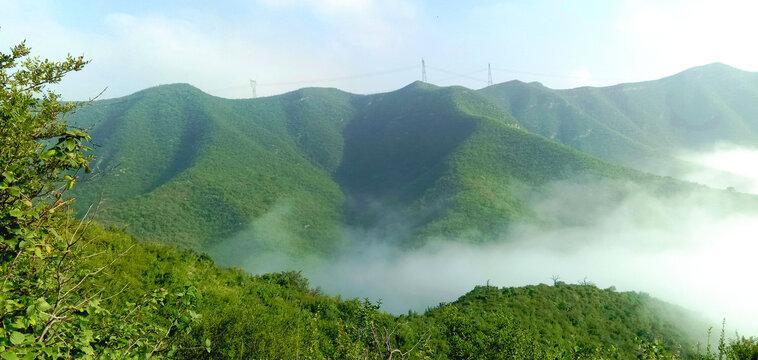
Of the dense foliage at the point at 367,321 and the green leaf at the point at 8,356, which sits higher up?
the green leaf at the point at 8,356

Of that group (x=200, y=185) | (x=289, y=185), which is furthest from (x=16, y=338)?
(x=289, y=185)

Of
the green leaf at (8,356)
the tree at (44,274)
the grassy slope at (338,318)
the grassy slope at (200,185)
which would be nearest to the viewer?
the green leaf at (8,356)

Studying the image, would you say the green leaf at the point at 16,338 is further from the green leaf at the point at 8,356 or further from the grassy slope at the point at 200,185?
the grassy slope at the point at 200,185

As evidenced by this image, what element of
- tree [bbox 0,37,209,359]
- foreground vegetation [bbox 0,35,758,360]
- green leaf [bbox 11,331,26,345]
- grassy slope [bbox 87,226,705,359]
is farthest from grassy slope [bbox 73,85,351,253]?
green leaf [bbox 11,331,26,345]

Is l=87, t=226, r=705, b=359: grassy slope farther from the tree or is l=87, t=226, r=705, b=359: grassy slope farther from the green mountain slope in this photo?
the green mountain slope

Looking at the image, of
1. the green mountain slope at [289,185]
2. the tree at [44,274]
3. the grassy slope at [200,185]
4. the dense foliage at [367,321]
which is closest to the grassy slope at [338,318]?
the dense foliage at [367,321]

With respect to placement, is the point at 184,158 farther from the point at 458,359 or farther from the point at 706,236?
the point at 706,236

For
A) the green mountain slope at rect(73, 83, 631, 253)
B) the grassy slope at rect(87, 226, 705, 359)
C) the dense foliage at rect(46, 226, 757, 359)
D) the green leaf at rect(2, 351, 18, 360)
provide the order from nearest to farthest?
the green leaf at rect(2, 351, 18, 360) < the dense foliage at rect(46, 226, 757, 359) < the grassy slope at rect(87, 226, 705, 359) < the green mountain slope at rect(73, 83, 631, 253)

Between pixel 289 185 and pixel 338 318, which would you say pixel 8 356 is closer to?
pixel 338 318

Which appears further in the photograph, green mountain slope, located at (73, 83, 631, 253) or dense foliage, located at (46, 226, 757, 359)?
green mountain slope, located at (73, 83, 631, 253)

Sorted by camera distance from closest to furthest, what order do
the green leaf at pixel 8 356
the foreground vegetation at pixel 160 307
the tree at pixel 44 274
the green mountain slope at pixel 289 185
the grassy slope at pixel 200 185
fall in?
the green leaf at pixel 8 356, the tree at pixel 44 274, the foreground vegetation at pixel 160 307, the grassy slope at pixel 200 185, the green mountain slope at pixel 289 185

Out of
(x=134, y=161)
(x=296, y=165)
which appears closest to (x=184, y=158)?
(x=134, y=161)
